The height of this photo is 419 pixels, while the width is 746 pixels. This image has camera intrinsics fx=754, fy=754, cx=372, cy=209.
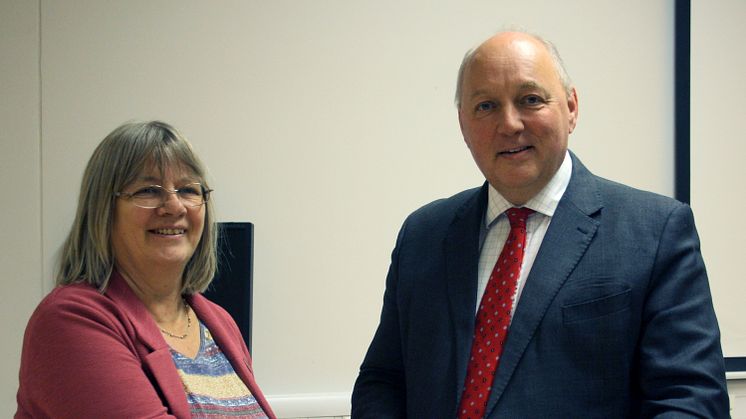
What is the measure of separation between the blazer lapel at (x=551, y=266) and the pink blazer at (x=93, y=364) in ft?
2.13

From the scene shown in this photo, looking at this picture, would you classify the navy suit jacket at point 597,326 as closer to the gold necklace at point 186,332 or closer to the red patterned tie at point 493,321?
the red patterned tie at point 493,321

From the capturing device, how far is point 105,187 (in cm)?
158

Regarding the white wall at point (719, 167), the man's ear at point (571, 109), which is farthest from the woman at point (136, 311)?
the white wall at point (719, 167)

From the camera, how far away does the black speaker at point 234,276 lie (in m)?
2.27

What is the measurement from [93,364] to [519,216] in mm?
846

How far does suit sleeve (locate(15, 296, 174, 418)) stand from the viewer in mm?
1389

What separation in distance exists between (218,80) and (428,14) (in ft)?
2.59

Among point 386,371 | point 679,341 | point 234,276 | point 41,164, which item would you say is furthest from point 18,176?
point 679,341

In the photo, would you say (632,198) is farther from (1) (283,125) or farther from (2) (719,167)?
(2) (719,167)

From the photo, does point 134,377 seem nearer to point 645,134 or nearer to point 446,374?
point 446,374

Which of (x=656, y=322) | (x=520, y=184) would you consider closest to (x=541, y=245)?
(x=520, y=184)

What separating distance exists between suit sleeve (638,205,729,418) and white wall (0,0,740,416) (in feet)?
4.87

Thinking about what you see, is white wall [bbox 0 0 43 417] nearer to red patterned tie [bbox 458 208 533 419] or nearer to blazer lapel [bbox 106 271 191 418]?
blazer lapel [bbox 106 271 191 418]

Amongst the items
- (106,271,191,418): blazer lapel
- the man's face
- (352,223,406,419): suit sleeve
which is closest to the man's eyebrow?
the man's face
